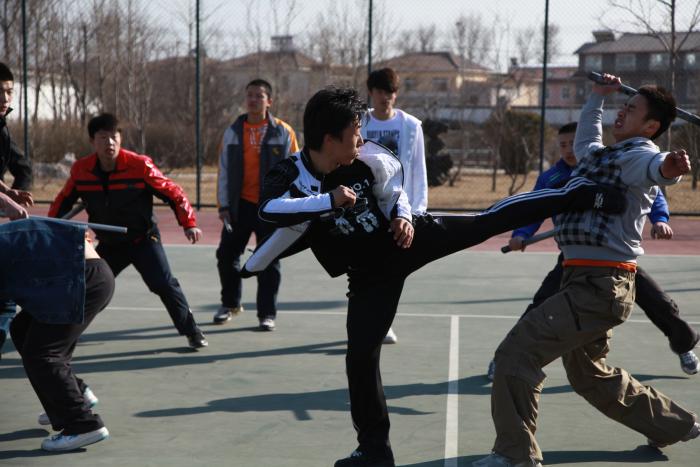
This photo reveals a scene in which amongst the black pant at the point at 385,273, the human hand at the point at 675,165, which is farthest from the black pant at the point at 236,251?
the human hand at the point at 675,165

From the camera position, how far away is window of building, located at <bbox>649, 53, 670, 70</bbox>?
16.3m

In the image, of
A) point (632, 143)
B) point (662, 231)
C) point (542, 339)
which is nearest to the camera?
point (542, 339)

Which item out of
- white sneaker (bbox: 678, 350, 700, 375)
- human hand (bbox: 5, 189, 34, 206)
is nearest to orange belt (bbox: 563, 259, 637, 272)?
white sneaker (bbox: 678, 350, 700, 375)

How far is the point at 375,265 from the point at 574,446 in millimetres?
1473

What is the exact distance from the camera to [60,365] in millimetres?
4520

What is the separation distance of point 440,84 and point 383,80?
62.9ft

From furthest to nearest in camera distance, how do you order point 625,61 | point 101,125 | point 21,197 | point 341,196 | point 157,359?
point 625,61
point 157,359
point 101,125
point 21,197
point 341,196

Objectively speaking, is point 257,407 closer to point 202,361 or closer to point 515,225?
point 202,361

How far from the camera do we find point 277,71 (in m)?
21.9

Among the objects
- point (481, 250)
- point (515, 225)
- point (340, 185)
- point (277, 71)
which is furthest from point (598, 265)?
point (277, 71)

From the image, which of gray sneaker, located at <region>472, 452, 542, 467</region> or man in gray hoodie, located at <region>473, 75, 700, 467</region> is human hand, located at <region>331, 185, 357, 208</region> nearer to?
man in gray hoodie, located at <region>473, 75, 700, 467</region>

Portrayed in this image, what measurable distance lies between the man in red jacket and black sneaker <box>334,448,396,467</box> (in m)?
2.55

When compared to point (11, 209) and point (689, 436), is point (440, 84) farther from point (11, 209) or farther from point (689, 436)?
point (689, 436)

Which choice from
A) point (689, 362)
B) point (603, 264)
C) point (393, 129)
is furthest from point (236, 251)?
point (603, 264)
